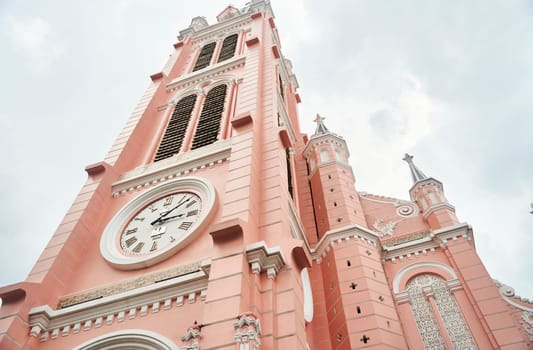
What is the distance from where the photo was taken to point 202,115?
656 inches

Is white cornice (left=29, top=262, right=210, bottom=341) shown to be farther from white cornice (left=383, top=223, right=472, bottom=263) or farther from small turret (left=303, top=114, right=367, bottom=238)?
white cornice (left=383, top=223, right=472, bottom=263)

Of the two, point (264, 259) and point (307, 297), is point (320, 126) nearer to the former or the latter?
point (307, 297)

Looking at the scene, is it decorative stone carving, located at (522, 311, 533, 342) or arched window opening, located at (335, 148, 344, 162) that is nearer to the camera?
decorative stone carving, located at (522, 311, 533, 342)

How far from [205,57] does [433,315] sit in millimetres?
16856

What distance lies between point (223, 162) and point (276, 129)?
182 cm

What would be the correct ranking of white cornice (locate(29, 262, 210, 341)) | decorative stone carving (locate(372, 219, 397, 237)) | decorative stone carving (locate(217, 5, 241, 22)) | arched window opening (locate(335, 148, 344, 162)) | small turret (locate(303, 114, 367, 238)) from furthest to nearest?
decorative stone carving (locate(217, 5, 241, 22))
arched window opening (locate(335, 148, 344, 162))
decorative stone carving (locate(372, 219, 397, 237))
small turret (locate(303, 114, 367, 238))
white cornice (locate(29, 262, 210, 341))

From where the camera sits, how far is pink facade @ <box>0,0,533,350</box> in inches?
311

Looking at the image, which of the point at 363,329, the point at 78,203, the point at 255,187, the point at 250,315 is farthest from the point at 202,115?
the point at 250,315

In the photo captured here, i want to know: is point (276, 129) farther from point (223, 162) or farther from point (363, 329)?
point (363, 329)

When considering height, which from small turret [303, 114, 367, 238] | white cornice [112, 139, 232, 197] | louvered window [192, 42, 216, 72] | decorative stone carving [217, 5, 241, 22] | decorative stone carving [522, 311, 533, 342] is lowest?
decorative stone carving [522, 311, 533, 342]

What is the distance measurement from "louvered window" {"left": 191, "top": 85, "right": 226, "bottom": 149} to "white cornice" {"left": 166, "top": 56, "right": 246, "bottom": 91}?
160cm

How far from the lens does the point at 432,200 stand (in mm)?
15266

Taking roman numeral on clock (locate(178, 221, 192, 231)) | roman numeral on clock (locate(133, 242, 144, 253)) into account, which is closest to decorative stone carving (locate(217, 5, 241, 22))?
roman numeral on clock (locate(178, 221, 192, 231))

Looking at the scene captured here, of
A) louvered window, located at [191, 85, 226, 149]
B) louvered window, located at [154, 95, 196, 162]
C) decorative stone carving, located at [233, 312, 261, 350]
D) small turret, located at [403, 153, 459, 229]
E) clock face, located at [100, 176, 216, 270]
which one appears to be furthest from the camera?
louvered window, located at [154, 95, 196, 162]
